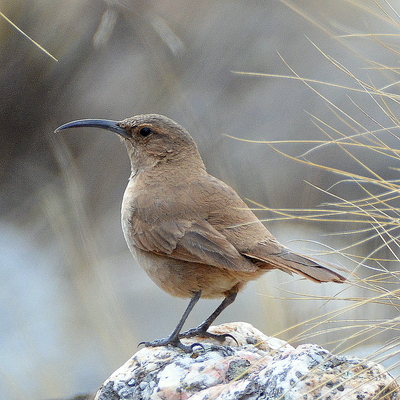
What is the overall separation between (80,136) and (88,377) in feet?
7.77

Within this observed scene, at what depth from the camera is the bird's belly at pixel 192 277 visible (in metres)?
3.27

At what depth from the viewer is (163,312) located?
5.54m

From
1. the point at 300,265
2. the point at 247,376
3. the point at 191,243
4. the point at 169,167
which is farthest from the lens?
the point at 169,167

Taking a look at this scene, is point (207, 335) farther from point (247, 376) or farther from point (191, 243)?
point (247, 376)

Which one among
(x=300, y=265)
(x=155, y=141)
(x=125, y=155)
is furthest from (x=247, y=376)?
(x=125, y=155)

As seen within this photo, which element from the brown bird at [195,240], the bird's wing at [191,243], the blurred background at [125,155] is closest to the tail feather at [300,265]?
the brown bird at [195,240]

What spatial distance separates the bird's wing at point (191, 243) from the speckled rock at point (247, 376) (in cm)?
42

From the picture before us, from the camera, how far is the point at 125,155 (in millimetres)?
6219

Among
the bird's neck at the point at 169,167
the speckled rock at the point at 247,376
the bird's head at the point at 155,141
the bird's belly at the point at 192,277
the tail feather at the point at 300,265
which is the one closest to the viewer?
the speckled rock at the point at 247,376

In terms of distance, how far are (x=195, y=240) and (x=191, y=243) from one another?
0.03 meters

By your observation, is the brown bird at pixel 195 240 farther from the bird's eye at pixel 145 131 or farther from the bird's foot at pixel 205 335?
the bird's eye at pixel 145 131

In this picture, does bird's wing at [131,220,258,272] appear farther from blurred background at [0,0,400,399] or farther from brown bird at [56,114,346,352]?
blurred background at [0,0,400,399]

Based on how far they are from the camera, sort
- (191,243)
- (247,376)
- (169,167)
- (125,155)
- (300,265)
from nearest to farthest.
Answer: (247,376)
(300,265)
(191,243)
(169,167)
(125,155)

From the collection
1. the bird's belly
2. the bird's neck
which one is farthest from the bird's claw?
the bird's neck
